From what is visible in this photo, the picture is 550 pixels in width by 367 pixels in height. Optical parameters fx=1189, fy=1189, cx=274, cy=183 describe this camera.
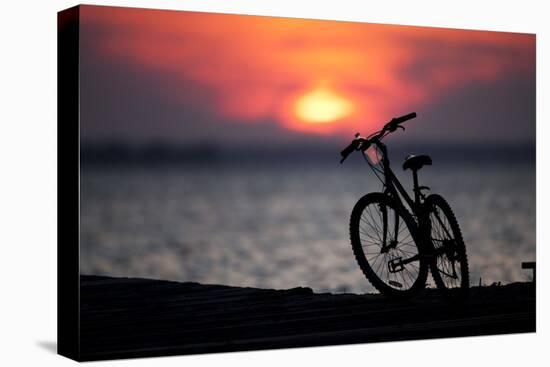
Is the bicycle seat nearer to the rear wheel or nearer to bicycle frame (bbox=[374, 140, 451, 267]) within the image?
bicycle frame (bbox=[374, 140, 451, 267])

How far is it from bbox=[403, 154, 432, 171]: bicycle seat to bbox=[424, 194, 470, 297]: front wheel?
26 cm

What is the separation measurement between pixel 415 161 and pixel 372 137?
1.37ft

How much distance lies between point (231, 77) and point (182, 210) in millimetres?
1038

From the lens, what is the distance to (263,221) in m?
8.75

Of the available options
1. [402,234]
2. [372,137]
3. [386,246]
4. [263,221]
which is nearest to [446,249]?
[402,234]

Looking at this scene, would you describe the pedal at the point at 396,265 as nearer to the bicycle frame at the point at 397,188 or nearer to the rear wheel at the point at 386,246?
the rear wheel at the point at 386,246

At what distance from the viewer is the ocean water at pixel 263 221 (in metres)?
8.21

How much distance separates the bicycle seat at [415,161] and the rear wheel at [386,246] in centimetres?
31

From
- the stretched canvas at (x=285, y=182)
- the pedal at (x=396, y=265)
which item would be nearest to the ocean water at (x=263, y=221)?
the stretched canvas at (x=285, y=182)

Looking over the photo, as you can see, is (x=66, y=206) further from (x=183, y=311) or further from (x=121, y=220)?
(x=183, y=311)

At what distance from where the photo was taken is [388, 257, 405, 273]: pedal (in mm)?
9211

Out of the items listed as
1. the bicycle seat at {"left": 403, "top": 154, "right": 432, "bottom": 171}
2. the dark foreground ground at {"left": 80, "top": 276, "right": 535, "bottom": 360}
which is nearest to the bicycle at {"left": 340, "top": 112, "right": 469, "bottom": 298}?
the bicycle seat at {"left": 403, "top": 154, "right": 432, "bottom": 171}

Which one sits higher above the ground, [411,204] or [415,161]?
[415,161]

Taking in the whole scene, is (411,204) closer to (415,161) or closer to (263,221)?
(415,161)
